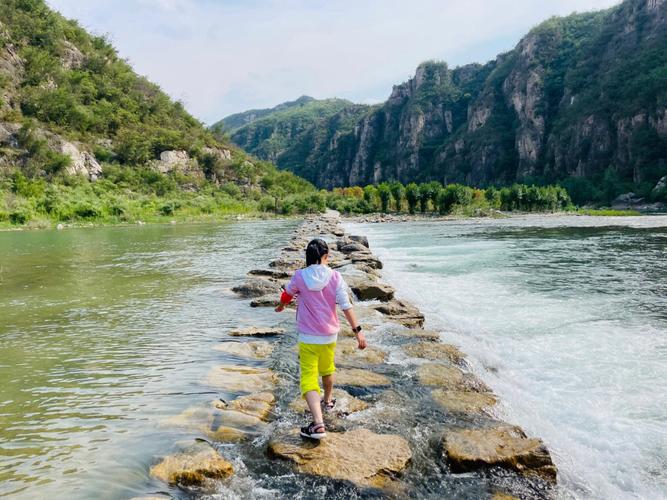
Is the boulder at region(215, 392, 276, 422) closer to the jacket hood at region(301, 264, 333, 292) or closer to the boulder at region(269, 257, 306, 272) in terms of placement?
the jacket hood at region(301, 264, 333, 292)

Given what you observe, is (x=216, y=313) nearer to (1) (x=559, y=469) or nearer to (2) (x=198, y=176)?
(1) (x=559, y=469)

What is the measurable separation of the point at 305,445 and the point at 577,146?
191m

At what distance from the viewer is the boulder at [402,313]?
10635 millimetres

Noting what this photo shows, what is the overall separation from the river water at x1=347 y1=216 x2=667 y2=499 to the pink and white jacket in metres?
2.70

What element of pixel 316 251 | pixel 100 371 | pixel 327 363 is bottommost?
pixel 100 371

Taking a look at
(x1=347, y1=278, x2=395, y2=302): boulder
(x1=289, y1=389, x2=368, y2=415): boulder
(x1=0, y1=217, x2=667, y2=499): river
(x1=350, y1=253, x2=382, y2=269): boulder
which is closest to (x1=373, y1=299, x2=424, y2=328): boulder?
(x1=0, y1=217, x2=667, y2=499): river

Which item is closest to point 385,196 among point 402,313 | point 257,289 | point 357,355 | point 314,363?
point 257,289

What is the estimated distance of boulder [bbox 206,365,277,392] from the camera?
273 inches

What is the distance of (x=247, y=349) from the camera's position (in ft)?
28.7

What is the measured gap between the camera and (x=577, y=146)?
169625mm

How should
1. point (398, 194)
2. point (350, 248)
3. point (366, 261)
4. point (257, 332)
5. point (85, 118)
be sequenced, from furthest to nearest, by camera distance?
1. point (398, 194)
2. point (85, 118)
3. point (350, 248)
4. point (366, 261)
5. point (257, 332)

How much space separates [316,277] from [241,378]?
8.58 feet

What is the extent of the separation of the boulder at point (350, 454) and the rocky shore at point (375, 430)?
0.01 m

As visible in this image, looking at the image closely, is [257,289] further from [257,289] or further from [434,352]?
[434,352]
